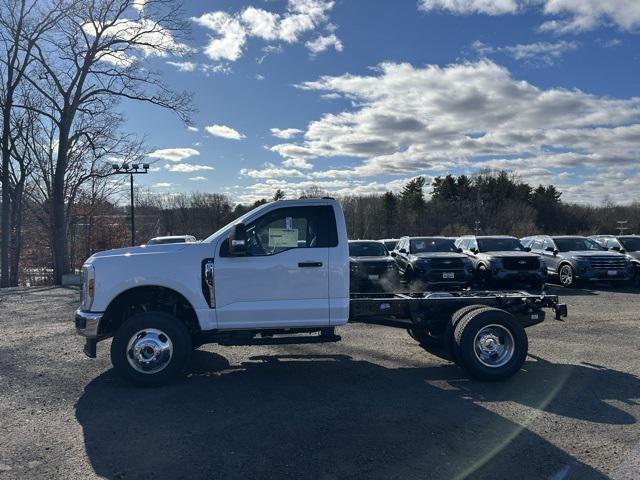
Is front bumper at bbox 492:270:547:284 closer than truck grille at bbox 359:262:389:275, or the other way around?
truck grille at bbox 359:262:389:275

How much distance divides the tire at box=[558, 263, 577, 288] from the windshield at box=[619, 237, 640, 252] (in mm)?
3385

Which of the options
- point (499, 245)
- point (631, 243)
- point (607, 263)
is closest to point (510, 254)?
point (499, 245)

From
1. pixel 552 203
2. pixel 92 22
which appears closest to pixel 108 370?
pixel 92 22

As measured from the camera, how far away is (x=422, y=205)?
230 feet

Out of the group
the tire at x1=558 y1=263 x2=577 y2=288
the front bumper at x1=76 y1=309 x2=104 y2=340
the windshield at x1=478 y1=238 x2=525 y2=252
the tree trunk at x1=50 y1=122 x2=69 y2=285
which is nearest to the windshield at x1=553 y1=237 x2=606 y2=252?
the tire at x1=558 y1=263 x2=577 y2=288

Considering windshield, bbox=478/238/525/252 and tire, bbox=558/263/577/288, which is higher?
windshield, bbox=478/238/525/252

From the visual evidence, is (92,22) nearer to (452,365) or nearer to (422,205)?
(452,365)

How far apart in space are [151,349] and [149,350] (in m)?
0.03

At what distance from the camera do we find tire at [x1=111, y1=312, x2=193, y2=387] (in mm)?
6227

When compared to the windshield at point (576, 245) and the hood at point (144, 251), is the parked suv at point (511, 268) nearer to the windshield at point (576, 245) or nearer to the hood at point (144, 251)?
the windshield at point (576, 245)

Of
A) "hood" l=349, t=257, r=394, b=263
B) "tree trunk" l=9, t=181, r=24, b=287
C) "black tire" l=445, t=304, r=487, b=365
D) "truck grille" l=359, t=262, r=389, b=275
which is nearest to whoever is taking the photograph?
"black tire" l=445, t=304, r=487, b=365

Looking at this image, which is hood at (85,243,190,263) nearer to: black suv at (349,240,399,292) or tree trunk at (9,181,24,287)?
black suv at (349,240,399,292)

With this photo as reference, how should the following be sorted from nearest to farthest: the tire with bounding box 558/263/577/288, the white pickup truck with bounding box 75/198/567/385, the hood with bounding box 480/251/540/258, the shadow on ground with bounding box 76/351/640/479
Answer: the shadow on ground with bounding box 76/351/640/479 < the white pickup truck with bounding box 75/198/567/385 < the hood with bounding box 480/251/540/258 < the tire with bounding box 558/263/577/288

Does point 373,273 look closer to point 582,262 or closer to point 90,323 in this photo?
point 582,262
